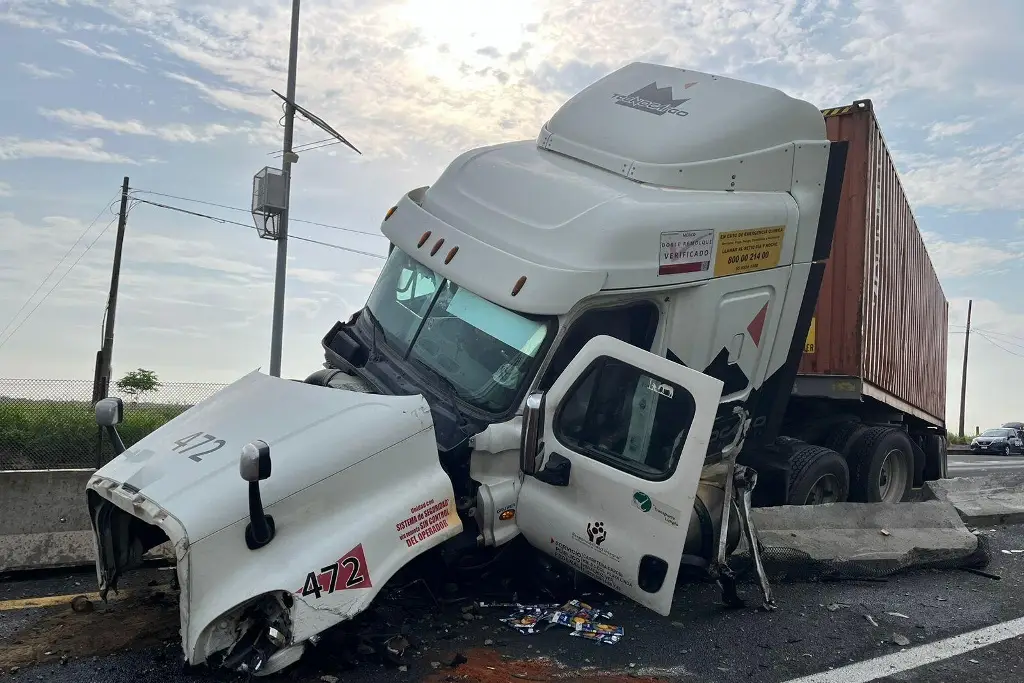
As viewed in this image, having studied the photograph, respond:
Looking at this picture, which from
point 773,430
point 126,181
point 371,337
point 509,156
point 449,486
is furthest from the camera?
point 126,181

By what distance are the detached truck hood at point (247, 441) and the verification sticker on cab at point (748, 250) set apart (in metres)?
2.39

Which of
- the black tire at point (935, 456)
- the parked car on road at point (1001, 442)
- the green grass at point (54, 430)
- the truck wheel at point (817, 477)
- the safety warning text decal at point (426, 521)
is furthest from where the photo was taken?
the parked car on road at point (1001, 442)

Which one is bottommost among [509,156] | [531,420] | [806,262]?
[531,420]

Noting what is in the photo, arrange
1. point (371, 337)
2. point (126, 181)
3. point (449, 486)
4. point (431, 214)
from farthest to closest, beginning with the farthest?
point (126, 181)
point (431, 214)
point (371, 337)
point (449, 486)

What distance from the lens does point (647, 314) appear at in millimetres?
4988

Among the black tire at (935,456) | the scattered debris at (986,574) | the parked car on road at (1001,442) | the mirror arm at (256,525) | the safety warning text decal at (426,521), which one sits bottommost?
the parked car on road at (1001,442)

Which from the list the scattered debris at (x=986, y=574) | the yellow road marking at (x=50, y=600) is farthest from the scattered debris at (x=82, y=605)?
the scattered debris at (x=986, y=574)

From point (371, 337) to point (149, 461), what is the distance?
1.59m

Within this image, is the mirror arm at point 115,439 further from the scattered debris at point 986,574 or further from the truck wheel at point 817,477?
the scattered debris at point 986,574

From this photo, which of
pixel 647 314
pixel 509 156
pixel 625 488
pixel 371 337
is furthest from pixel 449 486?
pixel 509 156

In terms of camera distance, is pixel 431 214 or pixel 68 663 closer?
pixel 68 663

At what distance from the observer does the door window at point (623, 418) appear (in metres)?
4.16

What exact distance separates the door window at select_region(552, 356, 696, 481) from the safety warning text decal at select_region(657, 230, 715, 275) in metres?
0.92

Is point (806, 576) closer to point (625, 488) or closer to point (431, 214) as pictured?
point (625, 488)
